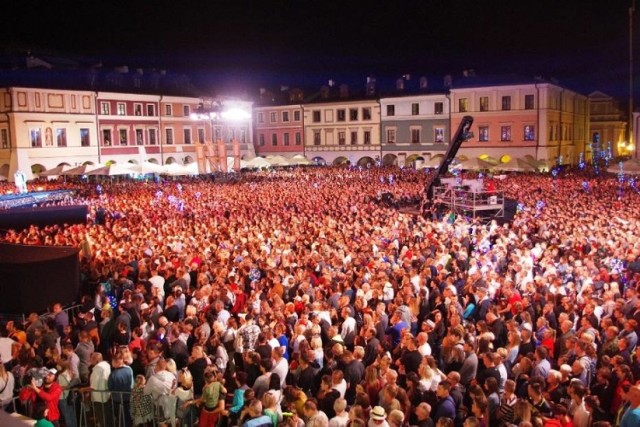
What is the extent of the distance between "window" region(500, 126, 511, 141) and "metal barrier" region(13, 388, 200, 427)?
46.8 m

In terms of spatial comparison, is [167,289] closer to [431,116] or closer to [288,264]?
[288,264]

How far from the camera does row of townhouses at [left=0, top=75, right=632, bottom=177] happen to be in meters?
45.0

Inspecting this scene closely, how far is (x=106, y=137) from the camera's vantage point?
4953cm

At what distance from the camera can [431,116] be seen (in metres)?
53.5

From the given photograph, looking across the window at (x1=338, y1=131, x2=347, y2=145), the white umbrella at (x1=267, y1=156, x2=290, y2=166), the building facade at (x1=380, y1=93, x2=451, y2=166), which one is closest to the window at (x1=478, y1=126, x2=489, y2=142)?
the building facade at (x1=380, y1=93, x2=451, y2=166)

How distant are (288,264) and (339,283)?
2.17m

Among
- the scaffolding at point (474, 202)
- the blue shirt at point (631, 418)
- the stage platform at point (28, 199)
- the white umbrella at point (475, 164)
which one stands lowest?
the blue shirt at point (631, 418)

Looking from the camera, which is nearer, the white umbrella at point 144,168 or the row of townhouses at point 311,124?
the white umbrella at point 144,168

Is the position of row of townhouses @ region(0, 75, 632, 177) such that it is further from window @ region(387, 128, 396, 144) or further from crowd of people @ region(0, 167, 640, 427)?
crowd of people @ region(0, 167, 640, 427)

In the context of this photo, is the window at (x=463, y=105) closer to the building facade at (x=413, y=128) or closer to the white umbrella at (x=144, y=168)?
the building facade at (x=413, y=128)

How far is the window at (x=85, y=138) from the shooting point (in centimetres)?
4753

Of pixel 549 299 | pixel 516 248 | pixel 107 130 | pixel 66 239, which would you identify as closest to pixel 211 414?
pixel 549 299

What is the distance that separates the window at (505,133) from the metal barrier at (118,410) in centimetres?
4684

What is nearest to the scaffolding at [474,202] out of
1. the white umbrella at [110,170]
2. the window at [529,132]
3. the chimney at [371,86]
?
the white umbrella at [110,170]
